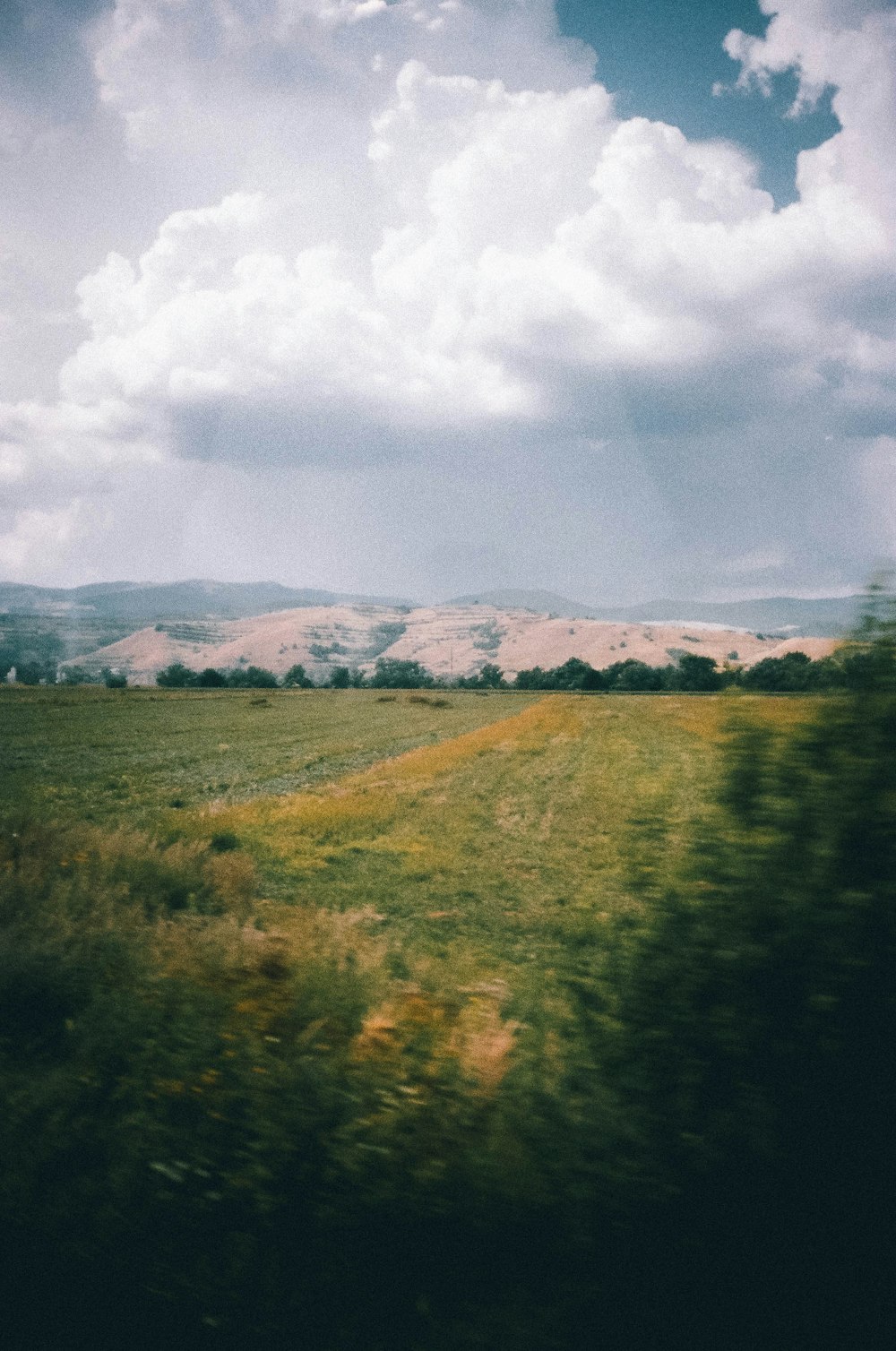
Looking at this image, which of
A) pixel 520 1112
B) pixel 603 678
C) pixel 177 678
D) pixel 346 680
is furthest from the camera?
pixel 346 680

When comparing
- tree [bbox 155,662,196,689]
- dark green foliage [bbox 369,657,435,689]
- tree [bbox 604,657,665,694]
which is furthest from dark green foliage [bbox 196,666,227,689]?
tree [bbox 604,657,665,694]

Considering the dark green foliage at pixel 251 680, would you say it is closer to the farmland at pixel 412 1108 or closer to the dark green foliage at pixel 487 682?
the dark green foliage at pixel 487 682

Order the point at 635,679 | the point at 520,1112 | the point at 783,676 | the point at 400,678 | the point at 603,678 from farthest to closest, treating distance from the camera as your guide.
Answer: the point at 400,678 → the point at 603,678 → the point at 635,679 → the point at 783,676 → the point at 520,1112

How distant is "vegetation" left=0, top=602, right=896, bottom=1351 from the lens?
244 cm

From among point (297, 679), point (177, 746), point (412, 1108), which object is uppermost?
point (297, 679)

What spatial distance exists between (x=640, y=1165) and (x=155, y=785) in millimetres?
25939

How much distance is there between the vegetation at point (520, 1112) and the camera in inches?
95.9

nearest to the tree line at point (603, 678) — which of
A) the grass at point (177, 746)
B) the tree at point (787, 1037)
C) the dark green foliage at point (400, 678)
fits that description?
the dark green foliage at point (400, 678)

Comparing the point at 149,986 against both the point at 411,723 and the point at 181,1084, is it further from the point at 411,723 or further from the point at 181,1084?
the point at 411,723

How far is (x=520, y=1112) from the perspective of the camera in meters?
3.12

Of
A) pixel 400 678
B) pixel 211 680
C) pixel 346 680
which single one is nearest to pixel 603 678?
pixel 400 678

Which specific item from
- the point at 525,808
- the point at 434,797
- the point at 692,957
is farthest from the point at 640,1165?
the point at 434,797

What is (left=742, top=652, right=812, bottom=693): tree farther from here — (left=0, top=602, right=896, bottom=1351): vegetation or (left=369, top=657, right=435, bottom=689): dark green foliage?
(left=369, top=657, right=435, bottom=689): dark green foliage

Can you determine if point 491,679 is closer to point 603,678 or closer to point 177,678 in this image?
point 603,678
